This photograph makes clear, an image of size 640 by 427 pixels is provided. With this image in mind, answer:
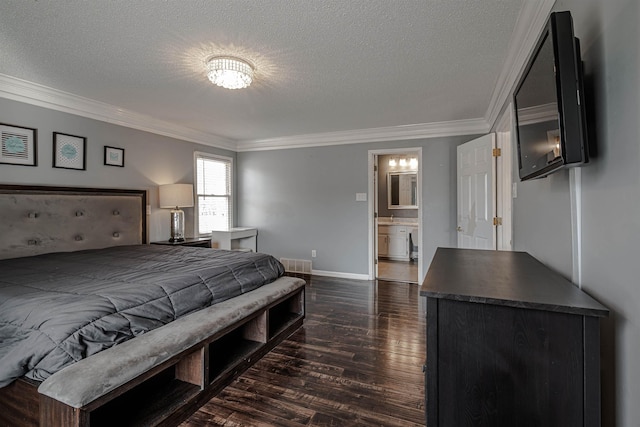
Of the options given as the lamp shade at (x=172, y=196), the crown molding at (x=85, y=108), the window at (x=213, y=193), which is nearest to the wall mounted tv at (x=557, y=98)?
the lamp shade at (x=172, y=196)

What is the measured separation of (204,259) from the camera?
2.77 meters

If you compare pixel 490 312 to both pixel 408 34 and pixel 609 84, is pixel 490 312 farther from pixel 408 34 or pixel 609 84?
pixel 408 34

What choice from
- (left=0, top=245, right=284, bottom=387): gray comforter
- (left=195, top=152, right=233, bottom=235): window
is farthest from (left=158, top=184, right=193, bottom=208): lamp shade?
(left=0, top=245, right=284, bottom=387): gray comforter

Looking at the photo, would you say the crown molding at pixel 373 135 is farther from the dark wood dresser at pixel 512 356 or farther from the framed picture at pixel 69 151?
the dark wood dresser at pixel 512 356

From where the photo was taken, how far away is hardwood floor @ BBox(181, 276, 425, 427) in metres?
1.73

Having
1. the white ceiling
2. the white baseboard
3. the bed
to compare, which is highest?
the white ceiling

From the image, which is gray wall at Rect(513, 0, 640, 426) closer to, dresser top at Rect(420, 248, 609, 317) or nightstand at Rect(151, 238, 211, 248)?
dresser top at Rect(420, 248, 609, 317)

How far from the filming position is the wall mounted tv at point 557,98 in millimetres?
1037

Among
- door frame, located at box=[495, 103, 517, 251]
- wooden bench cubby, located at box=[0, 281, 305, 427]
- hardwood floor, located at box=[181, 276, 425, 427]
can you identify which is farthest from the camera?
door frame, located at box=[495, 103, 517, 251]

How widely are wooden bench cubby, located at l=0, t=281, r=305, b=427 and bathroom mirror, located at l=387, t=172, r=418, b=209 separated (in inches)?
174

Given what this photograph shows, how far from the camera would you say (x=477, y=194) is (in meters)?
3.45

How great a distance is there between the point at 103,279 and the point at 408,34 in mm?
2561

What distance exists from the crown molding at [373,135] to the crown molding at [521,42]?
109cm

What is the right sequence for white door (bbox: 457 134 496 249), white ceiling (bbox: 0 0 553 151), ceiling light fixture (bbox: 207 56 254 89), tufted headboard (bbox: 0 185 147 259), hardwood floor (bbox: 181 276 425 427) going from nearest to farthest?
hardwood floor (bbox: 181 276 425 427) → white ceiling (bbox: 0 0 553 151) → ceiling light fixture (bbox: 207 56 254 89) → tufted headboard (bbox: 0 185 147 259) → white door (bbox: 457 134 496 249)
